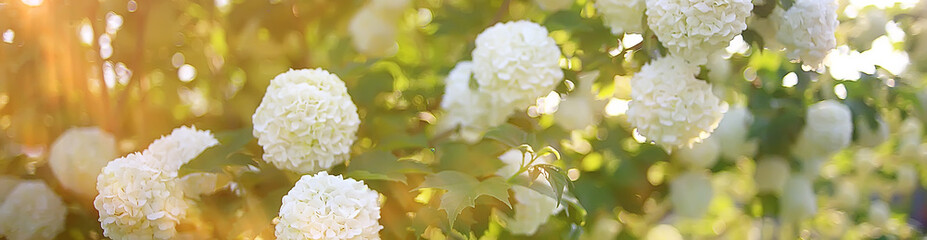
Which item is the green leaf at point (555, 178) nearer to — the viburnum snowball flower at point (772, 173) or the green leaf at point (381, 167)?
the green leaf at point (381, 167)

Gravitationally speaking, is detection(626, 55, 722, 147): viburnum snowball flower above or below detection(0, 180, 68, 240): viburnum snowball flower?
below

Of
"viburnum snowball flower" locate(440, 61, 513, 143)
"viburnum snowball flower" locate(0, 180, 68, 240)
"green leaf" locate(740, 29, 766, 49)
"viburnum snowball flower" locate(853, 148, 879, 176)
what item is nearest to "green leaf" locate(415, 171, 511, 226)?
"viburnum snowball flower" locate(440, 61, 513, 143)

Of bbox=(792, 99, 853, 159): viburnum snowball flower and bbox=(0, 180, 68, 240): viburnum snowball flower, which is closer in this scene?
bbox=(0, 180, 68, 240): viburnum snowball flower

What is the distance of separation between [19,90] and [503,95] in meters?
0.65

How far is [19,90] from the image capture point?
0.98 metres

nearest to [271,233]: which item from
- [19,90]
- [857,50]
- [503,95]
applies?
[503,95]

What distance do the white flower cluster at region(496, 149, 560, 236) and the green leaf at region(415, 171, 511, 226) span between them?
0.16 metres

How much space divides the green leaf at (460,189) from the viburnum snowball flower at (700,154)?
0.50 m

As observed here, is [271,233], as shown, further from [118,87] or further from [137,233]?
[118,87]

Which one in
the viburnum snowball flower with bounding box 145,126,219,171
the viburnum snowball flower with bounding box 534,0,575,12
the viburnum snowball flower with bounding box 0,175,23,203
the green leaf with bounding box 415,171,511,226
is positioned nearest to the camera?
the green leaf with bounding box 415,171,511,226

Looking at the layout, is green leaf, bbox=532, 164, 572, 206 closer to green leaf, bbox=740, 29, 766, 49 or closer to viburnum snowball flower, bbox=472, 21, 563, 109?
viburnum snowball flower, bbox=472, 21, 563, 109

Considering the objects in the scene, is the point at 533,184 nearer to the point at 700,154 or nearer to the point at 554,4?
the point at 554,4

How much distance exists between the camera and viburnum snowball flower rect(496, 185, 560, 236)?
933 mm

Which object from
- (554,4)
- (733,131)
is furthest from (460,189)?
(733,131)
